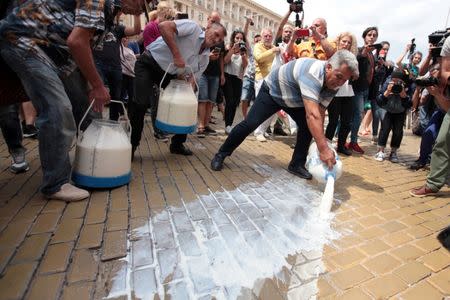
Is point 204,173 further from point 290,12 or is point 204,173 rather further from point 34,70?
point 290,12

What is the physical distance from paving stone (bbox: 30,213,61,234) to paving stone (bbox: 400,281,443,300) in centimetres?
207

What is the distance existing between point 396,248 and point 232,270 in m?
1.21

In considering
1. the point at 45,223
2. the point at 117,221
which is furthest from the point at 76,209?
the point at 117,221

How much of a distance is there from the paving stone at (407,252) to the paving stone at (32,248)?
216cm

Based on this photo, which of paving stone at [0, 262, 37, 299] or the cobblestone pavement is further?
the cobblestone pavement

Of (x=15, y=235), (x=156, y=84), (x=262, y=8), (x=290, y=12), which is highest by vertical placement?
(x=262, y=8)

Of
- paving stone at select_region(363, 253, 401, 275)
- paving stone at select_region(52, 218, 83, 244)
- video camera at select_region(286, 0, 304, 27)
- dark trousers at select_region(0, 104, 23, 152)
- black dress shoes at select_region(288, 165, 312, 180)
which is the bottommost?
paving stone at select_region(52, 218, 83, 244)

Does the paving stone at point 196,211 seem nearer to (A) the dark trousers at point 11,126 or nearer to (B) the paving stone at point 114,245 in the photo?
(B) the paving stone at point 114,245

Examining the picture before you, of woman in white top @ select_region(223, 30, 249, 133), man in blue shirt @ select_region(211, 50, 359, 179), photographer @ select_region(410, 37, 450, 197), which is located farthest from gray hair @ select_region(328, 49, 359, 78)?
woman in white top @ select_region(223, 30, 249, 133)

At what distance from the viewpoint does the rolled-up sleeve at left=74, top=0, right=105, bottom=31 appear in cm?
185

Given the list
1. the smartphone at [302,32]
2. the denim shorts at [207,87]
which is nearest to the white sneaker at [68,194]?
the denim shorts at [207,87]

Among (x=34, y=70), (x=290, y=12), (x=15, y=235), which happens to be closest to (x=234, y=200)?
(x=15, y=235)

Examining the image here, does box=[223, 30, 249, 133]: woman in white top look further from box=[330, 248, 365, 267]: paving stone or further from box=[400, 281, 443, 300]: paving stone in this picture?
box=[400, 281, 443, 300]: paving stone

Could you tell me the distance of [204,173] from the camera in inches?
125
